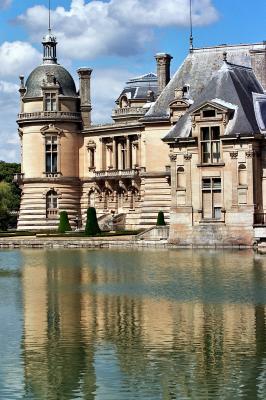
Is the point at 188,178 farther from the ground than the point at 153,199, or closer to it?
farther from the ground

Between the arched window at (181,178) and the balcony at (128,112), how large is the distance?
58.8 ft

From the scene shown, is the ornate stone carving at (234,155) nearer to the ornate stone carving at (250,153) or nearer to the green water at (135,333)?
the ornate stone carving at (250,153)

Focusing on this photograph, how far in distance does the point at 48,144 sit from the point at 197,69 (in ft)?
46.1

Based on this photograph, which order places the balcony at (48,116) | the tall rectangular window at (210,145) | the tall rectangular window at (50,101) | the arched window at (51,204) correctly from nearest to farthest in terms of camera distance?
the tall rectangular window at (210,145)
the tall rectangular window at (50,101)
the balcony at (48,116)
the arched window at (51,204)

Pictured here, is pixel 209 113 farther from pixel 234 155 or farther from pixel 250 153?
pixel 250 153

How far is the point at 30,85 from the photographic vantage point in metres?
78.5

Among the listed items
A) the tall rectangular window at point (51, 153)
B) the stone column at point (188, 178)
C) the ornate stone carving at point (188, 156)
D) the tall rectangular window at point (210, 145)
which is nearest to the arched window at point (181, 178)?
the stone column at point (188, 178)

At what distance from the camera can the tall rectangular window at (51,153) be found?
78.2 metres

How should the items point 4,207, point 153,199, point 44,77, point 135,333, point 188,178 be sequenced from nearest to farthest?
1. point 135,333
2. point 188,178
3. point 153,199
4. point 44,77
5. point 4,207

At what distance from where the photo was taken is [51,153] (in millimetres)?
78562

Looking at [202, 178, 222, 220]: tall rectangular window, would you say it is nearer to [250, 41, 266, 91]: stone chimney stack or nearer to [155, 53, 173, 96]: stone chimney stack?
[250, 41, 266, 91]: stone chimney stack

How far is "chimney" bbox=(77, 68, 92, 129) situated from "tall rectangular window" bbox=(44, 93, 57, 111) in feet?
7.61

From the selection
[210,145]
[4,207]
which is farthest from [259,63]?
[4,207]

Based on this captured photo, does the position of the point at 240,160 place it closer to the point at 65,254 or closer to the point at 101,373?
the point at 65,254
